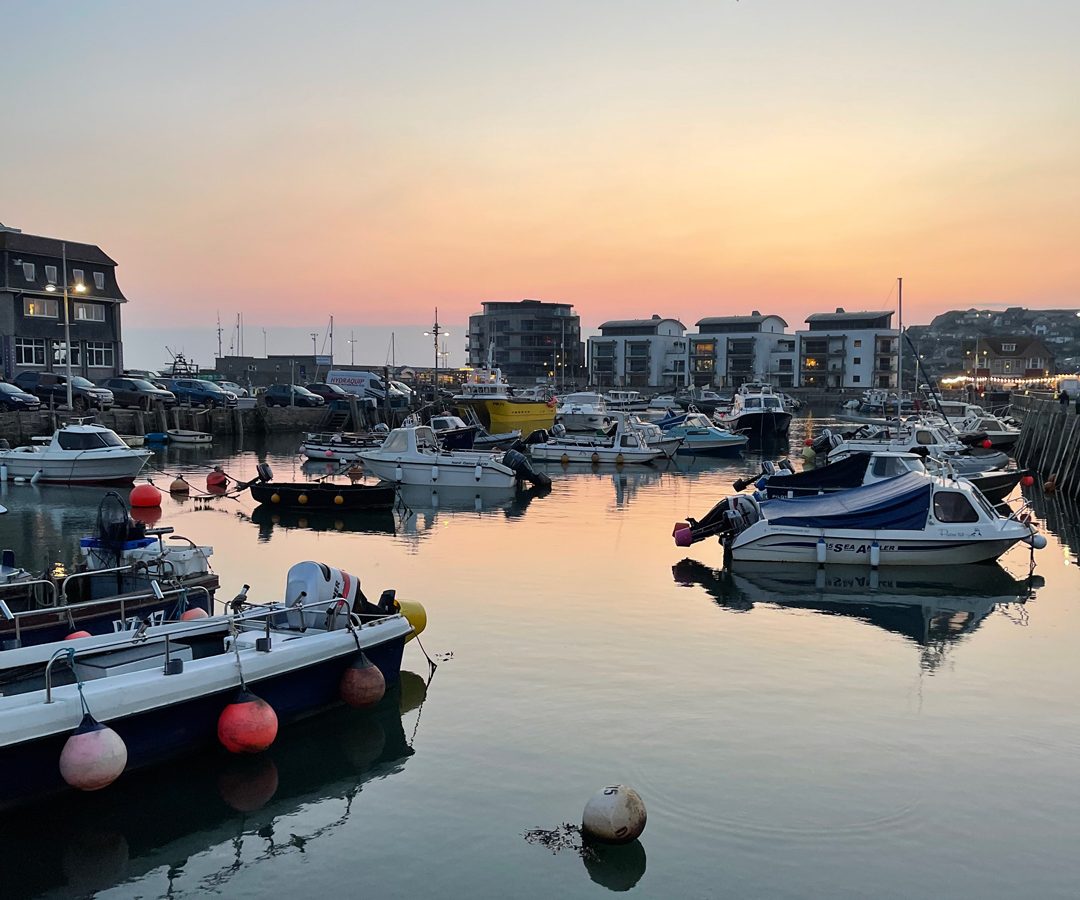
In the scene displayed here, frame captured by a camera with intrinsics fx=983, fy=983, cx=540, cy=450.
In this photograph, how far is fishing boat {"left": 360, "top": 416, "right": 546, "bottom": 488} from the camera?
38438mm

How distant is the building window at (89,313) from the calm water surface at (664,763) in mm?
54925

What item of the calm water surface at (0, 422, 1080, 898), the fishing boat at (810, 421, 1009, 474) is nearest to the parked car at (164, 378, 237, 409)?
the fishing boat at (810, 421, 1009, 474)

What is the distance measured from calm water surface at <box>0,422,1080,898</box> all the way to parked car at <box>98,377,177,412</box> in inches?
1716

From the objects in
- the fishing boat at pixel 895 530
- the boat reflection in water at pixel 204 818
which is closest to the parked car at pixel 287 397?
the fishing boat at pixel 895 530

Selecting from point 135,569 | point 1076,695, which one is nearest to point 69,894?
point 135,569

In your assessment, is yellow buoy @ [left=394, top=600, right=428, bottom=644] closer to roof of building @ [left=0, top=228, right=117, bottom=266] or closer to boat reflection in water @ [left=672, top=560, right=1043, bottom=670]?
boat reflection in water @ [left=672, top=560, right=1043, bottom=670]

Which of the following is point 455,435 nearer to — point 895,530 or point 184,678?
point 895,530

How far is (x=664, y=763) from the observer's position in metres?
12.2

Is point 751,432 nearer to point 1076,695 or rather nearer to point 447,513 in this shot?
point 447,513

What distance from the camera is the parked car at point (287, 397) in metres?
74.6

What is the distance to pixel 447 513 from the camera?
33.8 metres

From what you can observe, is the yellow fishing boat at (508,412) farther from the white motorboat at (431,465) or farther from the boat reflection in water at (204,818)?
the boat reflection in water at (204,818)

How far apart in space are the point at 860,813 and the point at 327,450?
134 feet

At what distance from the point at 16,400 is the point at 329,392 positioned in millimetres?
29085
